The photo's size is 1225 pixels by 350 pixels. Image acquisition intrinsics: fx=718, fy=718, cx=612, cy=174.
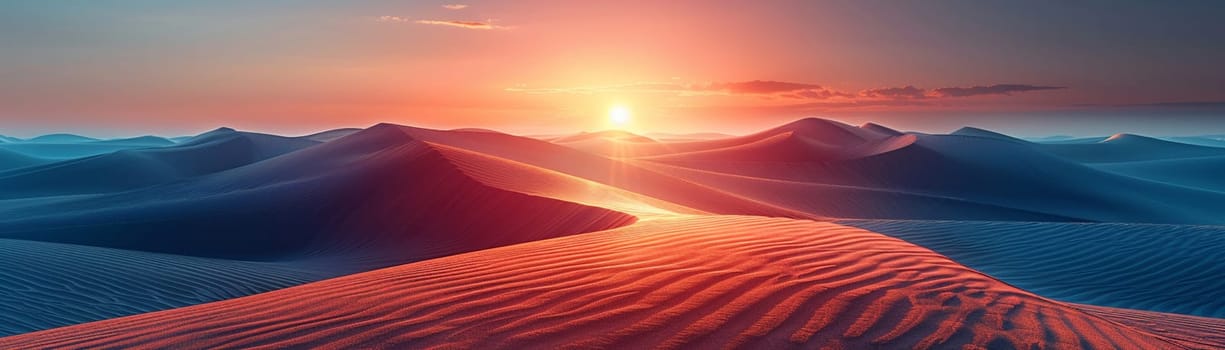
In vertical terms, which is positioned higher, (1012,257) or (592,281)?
(592,281)

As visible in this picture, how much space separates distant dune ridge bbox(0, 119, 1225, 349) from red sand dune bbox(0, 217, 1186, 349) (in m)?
0.02

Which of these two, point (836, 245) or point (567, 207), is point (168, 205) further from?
point (836, 245)

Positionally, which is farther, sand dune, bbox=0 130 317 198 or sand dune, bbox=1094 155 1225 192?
sand dune, bbox=1094 155 1225 192

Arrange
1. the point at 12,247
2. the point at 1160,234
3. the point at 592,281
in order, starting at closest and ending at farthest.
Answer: the point at 592,281 < the point at 12,247 < the point at 1160,234

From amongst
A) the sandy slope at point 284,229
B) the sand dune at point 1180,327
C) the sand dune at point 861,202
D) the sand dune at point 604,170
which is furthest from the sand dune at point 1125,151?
the sand dune at point 1180,327

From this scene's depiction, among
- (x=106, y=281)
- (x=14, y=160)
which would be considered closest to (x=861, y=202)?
(x=106, y=281)

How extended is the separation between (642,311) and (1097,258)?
338 inches

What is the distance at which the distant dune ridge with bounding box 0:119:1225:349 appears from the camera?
3.61 m

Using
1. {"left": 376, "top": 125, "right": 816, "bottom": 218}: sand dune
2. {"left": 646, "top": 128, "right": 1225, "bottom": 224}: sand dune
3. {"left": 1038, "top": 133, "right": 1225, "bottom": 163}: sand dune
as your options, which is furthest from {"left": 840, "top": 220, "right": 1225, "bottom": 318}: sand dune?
{"left": 1038, "top": 133, "right": 1225, "bottom": 163}: sand dune

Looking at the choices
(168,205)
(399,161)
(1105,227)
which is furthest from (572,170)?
(1105,227)

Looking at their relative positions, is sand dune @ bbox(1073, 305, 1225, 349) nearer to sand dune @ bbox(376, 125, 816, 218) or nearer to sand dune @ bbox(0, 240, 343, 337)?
sand dune @ bbox(0, 240, 343, 337)

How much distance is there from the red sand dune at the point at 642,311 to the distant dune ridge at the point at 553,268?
0.8 inches

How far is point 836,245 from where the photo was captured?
6.06 meters

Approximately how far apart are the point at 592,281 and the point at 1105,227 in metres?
→ 10.4
